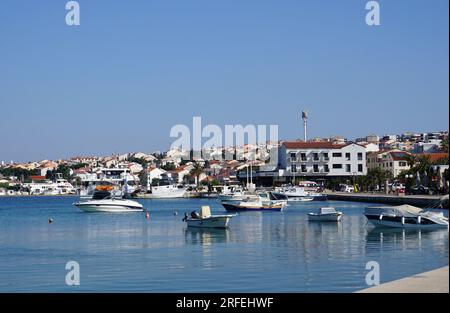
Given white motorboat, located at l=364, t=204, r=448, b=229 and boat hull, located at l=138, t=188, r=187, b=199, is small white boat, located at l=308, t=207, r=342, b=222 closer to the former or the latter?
white motorboat, located at l=364, t=204, r=448, b=229

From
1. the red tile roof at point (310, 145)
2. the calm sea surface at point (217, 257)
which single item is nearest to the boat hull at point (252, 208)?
the calm sea surface at point (217, 257)

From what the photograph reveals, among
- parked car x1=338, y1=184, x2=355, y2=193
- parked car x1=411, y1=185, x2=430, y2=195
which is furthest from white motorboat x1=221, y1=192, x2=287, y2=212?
parked car x1=338, y1=184, x2=355, y2=193

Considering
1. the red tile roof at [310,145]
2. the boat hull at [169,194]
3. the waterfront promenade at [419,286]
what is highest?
the red tile roof at [310,145]

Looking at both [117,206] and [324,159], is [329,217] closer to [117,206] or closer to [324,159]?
[117,206]

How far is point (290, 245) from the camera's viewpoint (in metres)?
36.3

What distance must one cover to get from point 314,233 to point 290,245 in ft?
28.8

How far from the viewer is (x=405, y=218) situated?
4559cm

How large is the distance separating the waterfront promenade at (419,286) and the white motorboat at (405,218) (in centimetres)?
3020

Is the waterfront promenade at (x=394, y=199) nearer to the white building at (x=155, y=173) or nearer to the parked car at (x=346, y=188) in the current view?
the parked car at (x=346, y=188)

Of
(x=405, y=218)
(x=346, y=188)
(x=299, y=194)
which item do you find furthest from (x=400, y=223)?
(x=346, y=188)

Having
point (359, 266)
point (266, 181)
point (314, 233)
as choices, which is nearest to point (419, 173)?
point (266, 181)

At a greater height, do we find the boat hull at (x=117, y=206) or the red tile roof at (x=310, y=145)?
the red tile roof at (x=310, y=145)

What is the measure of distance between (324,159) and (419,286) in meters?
104

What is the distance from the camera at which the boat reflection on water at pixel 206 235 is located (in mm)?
39500
